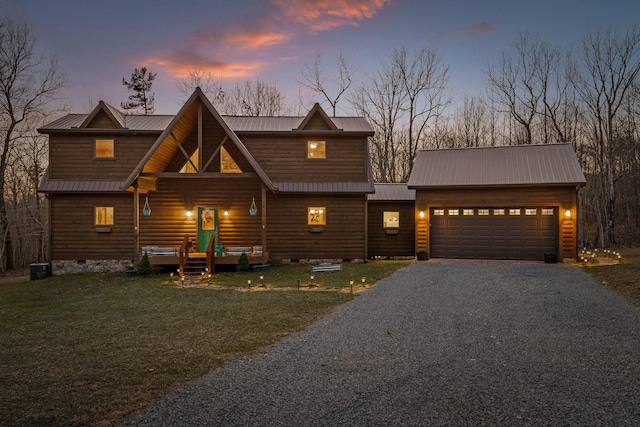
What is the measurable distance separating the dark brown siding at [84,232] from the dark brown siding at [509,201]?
1356cm

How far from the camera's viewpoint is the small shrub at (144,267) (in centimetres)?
1714

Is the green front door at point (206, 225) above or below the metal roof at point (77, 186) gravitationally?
below

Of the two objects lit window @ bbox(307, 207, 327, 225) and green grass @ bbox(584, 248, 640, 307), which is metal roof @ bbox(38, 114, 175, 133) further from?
green grass @ bbox(584, 248, 640, 307)

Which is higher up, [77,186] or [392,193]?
[77,186]

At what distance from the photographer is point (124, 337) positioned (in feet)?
24.7

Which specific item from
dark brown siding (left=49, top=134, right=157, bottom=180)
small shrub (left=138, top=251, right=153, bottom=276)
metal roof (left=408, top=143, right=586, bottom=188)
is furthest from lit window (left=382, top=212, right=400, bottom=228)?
dark brown siding (left=49, top=134, right=157, bottom=180)

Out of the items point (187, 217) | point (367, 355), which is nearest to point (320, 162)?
point (187, 217)

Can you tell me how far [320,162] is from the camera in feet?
66.5

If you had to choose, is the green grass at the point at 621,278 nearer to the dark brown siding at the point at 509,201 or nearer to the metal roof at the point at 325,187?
the dark brown siding at the point at 509,201

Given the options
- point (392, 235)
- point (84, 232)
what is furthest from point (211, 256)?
point (392, 235)

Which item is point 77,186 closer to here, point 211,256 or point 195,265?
point 195,265

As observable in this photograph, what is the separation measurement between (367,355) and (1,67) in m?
28.6

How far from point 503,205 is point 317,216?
8468 millimetres

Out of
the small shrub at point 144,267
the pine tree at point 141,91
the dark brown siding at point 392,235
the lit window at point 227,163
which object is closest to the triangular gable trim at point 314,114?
the lit window at point 227,163
